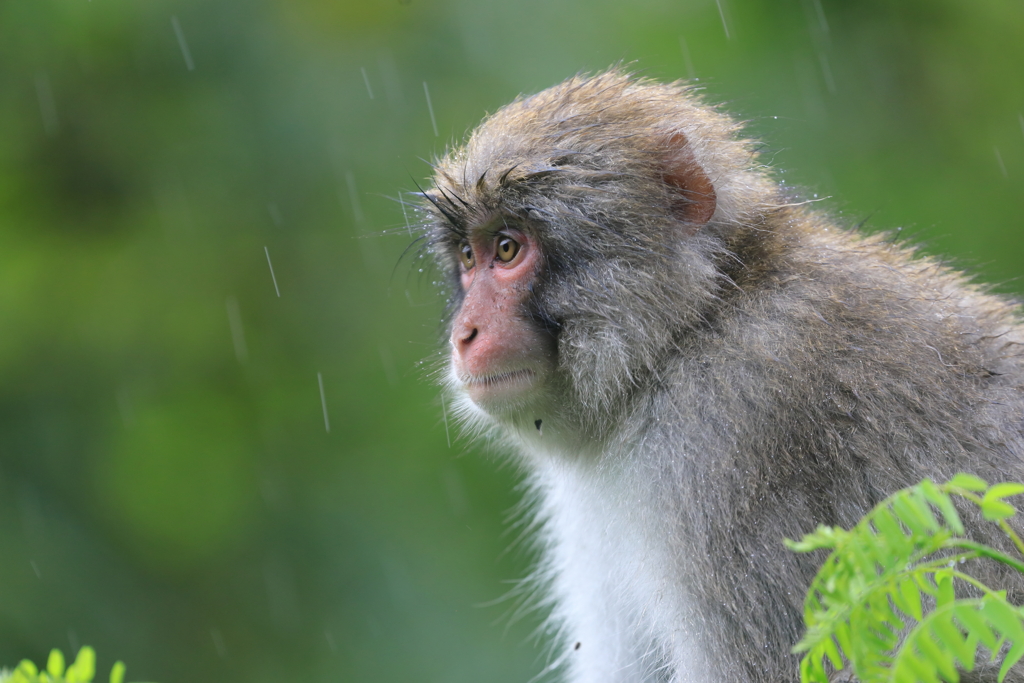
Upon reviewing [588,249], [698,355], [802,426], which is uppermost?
[588,249]

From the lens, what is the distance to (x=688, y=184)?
3.87 m

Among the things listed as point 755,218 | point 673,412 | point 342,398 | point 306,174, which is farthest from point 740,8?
point 673,412

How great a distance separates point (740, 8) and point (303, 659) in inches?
296

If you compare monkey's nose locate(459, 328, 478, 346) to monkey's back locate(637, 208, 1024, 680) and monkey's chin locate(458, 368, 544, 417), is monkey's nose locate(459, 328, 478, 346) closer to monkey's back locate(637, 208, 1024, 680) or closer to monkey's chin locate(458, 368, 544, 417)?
monkey's chin locate(458, 368, 544, 417)

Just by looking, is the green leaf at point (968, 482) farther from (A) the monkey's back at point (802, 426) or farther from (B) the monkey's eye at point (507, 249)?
(B) the monkey's eye at point (507, 249)

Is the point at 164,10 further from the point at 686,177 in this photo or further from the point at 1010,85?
the point at 1010,85

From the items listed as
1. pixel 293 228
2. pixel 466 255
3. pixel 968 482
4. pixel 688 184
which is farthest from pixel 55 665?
pixel 293 228

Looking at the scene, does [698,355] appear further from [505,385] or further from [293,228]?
[293,228]

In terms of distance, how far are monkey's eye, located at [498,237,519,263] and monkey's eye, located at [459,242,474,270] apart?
206mm

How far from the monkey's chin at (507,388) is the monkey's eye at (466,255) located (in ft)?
1.88

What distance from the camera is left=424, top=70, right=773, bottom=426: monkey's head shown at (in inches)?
144

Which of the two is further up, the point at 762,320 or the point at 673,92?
the point at 673,92

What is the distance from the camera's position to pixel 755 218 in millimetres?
3891

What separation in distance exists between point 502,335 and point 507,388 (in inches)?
8.3
